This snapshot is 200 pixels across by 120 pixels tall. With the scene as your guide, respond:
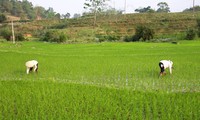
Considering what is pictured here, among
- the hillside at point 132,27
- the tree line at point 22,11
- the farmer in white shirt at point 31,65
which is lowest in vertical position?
the farmer in white shirt at point 31,65

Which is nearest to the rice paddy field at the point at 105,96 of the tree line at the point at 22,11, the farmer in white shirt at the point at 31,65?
the farmer in white shirt at the point at 31,65

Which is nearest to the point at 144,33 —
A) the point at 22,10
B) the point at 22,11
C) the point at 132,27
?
the point at 132,27

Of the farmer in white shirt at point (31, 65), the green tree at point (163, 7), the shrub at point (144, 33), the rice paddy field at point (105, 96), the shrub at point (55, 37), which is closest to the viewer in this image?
the rice paddy field at point (105, 96)

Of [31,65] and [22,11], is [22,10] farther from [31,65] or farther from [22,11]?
[31,65]

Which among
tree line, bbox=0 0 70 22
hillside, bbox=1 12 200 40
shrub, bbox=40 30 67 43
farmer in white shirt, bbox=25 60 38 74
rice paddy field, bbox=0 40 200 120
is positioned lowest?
rice paddy field, bbox=0 40 200 120

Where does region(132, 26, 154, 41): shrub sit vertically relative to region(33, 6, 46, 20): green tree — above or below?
below

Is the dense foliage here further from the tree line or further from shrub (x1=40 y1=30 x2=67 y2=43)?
shrub (x1=40 y1=30 x2=67 y2=43)

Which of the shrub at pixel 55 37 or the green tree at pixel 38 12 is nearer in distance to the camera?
the shrub at pixel 55 37

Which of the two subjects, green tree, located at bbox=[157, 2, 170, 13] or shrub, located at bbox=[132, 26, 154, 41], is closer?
shrub, located at bbox=[132, 26, 154, 41]

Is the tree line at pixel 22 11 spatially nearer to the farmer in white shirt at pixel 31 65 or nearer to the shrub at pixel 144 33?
the shrub at pixel 144 33

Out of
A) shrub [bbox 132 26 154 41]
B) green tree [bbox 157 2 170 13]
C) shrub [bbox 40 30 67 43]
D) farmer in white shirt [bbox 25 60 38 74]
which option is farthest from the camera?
green tree [bbox 157 2 170 13]

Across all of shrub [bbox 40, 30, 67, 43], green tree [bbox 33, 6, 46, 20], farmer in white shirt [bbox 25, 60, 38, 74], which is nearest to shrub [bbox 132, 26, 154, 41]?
shrub [bbox 40, 30, 67, 43]

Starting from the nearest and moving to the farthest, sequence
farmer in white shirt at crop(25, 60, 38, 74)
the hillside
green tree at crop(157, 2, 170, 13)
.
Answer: farmer in white shirt at crop(25, 60, 38, 74) < the hillside < green tree at crop(157, 2, 170, 13)

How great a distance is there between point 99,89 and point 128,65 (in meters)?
4.17
